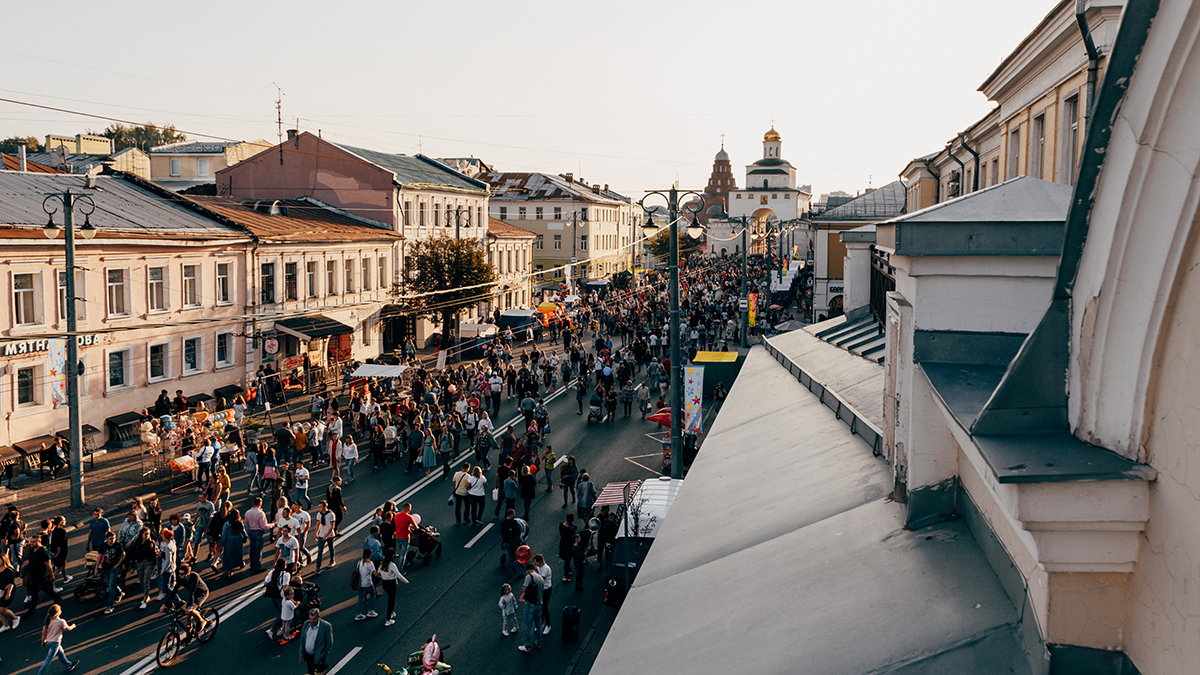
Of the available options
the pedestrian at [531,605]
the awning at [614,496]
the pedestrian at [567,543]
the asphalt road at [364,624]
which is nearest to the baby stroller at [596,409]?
the asphalt road at [364,624]

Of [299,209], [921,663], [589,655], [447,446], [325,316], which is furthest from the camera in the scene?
[299,209]

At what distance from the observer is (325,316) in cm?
3788

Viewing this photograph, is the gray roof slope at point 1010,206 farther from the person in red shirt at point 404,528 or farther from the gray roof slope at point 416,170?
the gray roof slope at point 416,170

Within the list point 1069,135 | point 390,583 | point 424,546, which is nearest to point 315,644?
point 390,583

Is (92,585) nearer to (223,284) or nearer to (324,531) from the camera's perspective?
(324,531)

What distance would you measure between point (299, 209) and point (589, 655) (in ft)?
112

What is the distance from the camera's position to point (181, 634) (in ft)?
42.2

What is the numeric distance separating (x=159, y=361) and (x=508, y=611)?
2063cm

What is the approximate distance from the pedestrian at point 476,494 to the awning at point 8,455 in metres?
12.5

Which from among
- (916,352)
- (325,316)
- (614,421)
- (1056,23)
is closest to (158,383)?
(325,316)

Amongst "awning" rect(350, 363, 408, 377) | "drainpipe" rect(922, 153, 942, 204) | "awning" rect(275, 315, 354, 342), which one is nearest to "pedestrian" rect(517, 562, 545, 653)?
"awning" rect(350, 363, 408, 377)

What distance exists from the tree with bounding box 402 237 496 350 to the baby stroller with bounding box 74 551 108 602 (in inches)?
1107

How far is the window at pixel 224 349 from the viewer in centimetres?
3225

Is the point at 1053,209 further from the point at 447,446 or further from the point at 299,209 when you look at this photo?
the point at 299,209
